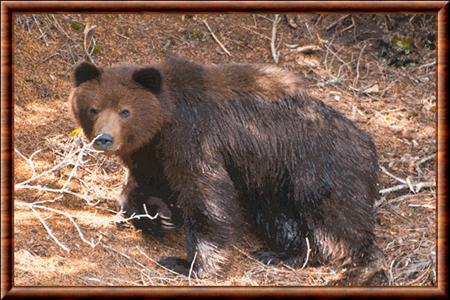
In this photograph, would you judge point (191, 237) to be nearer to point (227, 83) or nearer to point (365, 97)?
point (227, 83)

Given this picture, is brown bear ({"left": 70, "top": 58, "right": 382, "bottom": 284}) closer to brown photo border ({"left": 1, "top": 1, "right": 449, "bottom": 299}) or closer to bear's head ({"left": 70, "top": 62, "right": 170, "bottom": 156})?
bear's head ({"left": 70, "top": 62, "right": 170, "bottom": 156})

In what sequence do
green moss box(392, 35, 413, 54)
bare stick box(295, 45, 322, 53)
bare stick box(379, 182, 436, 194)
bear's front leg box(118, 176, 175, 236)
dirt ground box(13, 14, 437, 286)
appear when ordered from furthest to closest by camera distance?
bare stick box(295, 45, 322, 53) < green moss box(392, 35, 413, 54) < bare stick box(379, 182, 436, 194) < bear's front leg box(118, 176, 175, 236) < dirt ground box(13, 14, 437, 286)

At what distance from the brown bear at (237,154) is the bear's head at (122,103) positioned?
11 millimetres

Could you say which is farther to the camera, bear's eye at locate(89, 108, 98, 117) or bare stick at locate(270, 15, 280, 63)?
bare stick at locate(270, 15, 280, 63)

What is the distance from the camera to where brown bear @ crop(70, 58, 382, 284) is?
511 cm

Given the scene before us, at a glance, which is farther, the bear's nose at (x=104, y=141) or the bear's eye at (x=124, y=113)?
the bear's eye at (x=124, y=113)

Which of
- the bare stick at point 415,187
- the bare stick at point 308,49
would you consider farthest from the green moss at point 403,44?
the bare stick at point 415,187

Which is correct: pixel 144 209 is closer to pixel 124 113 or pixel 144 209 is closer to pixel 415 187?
pixel 124 113

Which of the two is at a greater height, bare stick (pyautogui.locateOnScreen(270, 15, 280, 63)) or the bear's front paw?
bare stick (pyautogui.locateOnScreen(270, 15, 280, 63))

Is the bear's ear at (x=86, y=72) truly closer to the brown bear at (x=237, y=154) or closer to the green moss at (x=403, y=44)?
the brown bear at (x=237, y=154)


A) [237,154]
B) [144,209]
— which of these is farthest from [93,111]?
[237,154]

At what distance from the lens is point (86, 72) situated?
5102 mm

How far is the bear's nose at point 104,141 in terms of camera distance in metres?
4.69

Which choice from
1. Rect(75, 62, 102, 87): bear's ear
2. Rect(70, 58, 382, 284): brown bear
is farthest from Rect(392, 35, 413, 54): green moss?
Rect(75, 62, 102, 87): bear's ear
